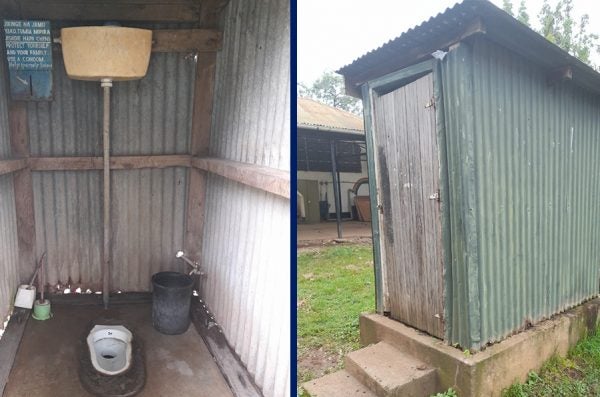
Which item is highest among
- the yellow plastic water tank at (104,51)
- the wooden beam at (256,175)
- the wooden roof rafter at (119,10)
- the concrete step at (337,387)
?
the wooden roof rafter at (119,10)

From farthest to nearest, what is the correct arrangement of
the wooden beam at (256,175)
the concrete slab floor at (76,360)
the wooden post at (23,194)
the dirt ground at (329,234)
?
1. the dirt ground at (329,234)
2. the wooden post at (23,194)
3. the concrete slab floor at (76,360)
4. the wooden beam at (256,175)

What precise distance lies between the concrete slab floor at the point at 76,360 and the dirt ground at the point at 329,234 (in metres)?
6.51

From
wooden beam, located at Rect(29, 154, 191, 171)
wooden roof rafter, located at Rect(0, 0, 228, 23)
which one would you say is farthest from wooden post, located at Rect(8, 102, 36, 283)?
wooden roof rafter, located at Rect(0, 0, 228, 23)

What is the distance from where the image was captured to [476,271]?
12.6 ft

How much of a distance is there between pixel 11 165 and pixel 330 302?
14.3ft

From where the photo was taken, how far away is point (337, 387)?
409 centimetres

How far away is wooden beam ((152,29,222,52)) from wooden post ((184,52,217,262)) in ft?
0.52

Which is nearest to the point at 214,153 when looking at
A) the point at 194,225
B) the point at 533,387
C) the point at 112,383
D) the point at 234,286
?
the point at 194,225

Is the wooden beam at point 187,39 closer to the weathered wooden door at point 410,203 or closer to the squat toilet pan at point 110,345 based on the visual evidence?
the weathered wooden door at point 410,203

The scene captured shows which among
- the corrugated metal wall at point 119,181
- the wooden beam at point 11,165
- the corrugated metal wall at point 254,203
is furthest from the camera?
the corrugated metal wall at point 119,181

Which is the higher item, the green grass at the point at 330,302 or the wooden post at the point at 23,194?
the wooden post at the point at 23,194

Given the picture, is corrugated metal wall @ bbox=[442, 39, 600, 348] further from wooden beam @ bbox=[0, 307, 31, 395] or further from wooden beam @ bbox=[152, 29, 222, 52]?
wooden beam @ bbox=[0, 307, 31, 395]

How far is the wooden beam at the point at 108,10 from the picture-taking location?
4.41m

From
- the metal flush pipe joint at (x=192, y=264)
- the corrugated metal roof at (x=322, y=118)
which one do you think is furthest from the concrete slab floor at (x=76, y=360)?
the corrugated metal roof at (x=322, y=118)
